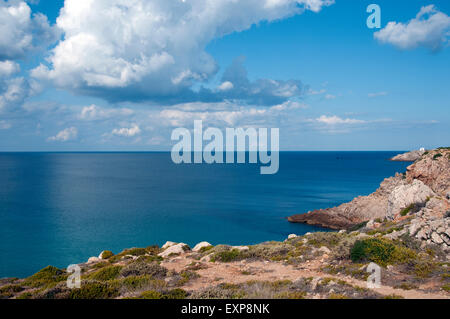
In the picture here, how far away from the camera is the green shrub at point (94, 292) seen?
11.8 meters

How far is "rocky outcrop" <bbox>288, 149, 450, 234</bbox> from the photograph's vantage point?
28609 millimetres

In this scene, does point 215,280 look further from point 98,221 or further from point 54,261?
point 98,221

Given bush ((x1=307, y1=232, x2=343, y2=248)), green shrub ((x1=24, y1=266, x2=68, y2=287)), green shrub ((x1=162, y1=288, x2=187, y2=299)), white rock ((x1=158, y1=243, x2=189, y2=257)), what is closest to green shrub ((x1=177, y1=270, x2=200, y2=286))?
green shrub ((x1=162, y1=288, x2=187, y2=299))

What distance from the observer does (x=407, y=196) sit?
29.1 m

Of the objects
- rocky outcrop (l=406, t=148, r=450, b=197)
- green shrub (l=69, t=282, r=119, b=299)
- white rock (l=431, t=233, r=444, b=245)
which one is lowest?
green shrub (l=69, t=282, r=119, b=299)

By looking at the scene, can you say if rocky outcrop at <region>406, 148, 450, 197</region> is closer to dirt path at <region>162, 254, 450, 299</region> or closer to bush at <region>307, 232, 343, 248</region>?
bush at <region>307, 232, 343, 248</region>

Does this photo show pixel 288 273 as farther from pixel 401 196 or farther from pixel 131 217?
pixel 131 217

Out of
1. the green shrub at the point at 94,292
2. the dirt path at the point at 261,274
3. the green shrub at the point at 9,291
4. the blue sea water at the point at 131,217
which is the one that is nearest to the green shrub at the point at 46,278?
the green shrub at the point at 9,291

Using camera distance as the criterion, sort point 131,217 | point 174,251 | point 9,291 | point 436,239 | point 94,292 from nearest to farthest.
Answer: point 94,292 → point 9,291 → point 436,239 → point 174,251 → point 131,217

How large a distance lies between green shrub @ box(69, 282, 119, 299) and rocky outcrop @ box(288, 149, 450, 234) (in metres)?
21.4

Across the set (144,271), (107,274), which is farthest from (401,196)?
(107,274)

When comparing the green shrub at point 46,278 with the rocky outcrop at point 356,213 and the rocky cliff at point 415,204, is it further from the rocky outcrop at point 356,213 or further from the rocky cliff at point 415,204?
the rocky outcrop at point 356,213

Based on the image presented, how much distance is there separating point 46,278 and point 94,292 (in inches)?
252

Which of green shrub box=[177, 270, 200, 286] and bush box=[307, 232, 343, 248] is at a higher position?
bush box=[307, 232, 343, 248]
